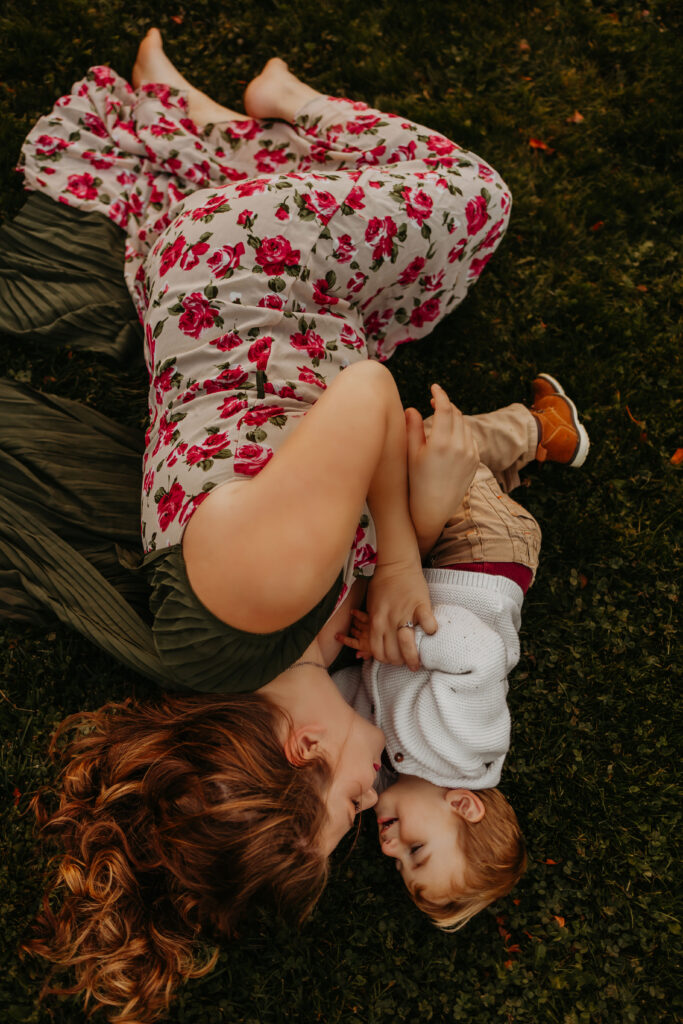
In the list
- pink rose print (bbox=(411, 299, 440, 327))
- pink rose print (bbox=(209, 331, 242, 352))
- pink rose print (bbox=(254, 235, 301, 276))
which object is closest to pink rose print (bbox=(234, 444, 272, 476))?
pink rose print (bbox=(209, 331, 242, 352))

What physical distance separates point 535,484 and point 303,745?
1552 mm

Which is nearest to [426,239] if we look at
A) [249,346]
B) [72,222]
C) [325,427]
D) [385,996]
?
[249,346]

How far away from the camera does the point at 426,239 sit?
254 cm

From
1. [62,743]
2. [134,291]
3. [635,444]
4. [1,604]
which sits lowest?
[62,743]

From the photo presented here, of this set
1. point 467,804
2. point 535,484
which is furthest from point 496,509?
point 467,804

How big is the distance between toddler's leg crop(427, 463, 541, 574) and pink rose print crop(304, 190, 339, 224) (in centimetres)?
112

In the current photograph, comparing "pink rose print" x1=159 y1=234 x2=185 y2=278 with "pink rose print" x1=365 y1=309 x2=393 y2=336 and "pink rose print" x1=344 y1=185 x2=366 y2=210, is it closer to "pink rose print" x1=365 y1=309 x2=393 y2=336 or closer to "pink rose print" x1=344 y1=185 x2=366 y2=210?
"pink rose print" x1=344 y1=185 x2=366 y2=210

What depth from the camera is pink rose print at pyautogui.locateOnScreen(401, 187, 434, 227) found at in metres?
Answer: 2.49

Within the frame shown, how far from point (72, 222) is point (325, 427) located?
1784mm

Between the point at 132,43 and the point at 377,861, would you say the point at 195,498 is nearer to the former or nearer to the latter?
the point at 377,861

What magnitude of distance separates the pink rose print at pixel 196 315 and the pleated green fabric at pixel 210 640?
2.53 ft

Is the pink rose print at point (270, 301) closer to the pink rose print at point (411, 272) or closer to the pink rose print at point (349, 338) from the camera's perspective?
the pink rose print at point (349, 338)

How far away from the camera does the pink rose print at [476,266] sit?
2922 millimetres

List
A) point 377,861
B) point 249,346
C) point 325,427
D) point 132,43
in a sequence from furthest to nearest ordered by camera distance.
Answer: point 132,43
point 377,861
point 249,346
point 325,427
